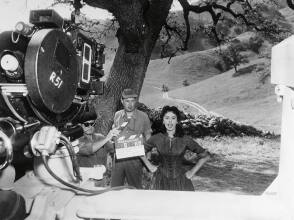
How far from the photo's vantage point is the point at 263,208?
113cm

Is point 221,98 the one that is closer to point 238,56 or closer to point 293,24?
point 238,56

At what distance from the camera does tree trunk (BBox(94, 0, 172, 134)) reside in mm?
6453

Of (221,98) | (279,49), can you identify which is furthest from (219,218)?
(221,98)

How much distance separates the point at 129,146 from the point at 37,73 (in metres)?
2.61

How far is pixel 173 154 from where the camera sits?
3.66 m

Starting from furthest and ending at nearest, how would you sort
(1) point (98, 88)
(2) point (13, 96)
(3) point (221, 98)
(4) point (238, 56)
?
(4) point (238, 56), (3) point (221, 98), (1) point (98, 88), (2) point (13, 96)

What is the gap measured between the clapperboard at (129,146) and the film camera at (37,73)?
7.18 ft

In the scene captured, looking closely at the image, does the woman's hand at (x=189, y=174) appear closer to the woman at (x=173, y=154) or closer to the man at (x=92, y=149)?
the woman at (x=173, y=154)

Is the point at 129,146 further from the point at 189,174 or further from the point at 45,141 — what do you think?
the point at 45,141

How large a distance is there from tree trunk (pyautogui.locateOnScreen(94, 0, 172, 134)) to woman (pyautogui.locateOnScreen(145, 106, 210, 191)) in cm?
290

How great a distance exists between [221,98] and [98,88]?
37.6ft

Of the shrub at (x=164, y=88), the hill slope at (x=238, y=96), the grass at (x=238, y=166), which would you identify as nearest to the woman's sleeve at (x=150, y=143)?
the grass at (x=238, y=166)

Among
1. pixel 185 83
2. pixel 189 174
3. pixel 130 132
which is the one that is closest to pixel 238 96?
pixel 185 83

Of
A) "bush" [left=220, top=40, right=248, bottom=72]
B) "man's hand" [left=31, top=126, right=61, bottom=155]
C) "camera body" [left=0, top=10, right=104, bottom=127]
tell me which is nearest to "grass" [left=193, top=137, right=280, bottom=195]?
"bush" [left=220, top=40, right=248, bottom=72]
